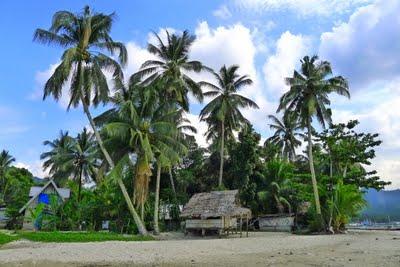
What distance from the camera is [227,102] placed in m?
41.8

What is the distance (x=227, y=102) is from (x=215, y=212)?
14958mm

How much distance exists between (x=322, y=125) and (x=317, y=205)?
7474mm

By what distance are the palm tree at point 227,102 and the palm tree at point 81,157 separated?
12.3 metres

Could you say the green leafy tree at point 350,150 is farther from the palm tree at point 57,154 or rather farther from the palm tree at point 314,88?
the palm tree at point 57,154

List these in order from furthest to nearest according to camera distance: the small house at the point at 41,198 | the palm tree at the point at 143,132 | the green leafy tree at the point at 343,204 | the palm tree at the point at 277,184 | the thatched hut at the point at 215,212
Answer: the palm tree at the point at 277,184 < the small house at the point at 41,198 < the green leafy tree at the point at 343,204 < the thatched hut at the point at 215,212 < the palm tree at the point at 143,132

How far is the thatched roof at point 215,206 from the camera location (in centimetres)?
2967

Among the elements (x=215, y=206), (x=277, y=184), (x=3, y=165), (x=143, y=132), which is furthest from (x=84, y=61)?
(x=3, y=165)

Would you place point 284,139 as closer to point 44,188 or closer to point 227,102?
point 227,102

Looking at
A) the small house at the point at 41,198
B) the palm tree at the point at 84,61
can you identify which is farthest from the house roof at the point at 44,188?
the palm tree at the point at 84,61

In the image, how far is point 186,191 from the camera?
140 feet

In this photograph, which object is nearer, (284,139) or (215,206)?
(215,206)

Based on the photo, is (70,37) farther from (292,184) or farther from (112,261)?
(292,184)

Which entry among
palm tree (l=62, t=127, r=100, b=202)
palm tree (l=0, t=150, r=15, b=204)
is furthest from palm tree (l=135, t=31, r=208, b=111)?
palm tree (l=0, t=150, r=15, b=204)

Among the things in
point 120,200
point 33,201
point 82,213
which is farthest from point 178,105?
point 33,201
